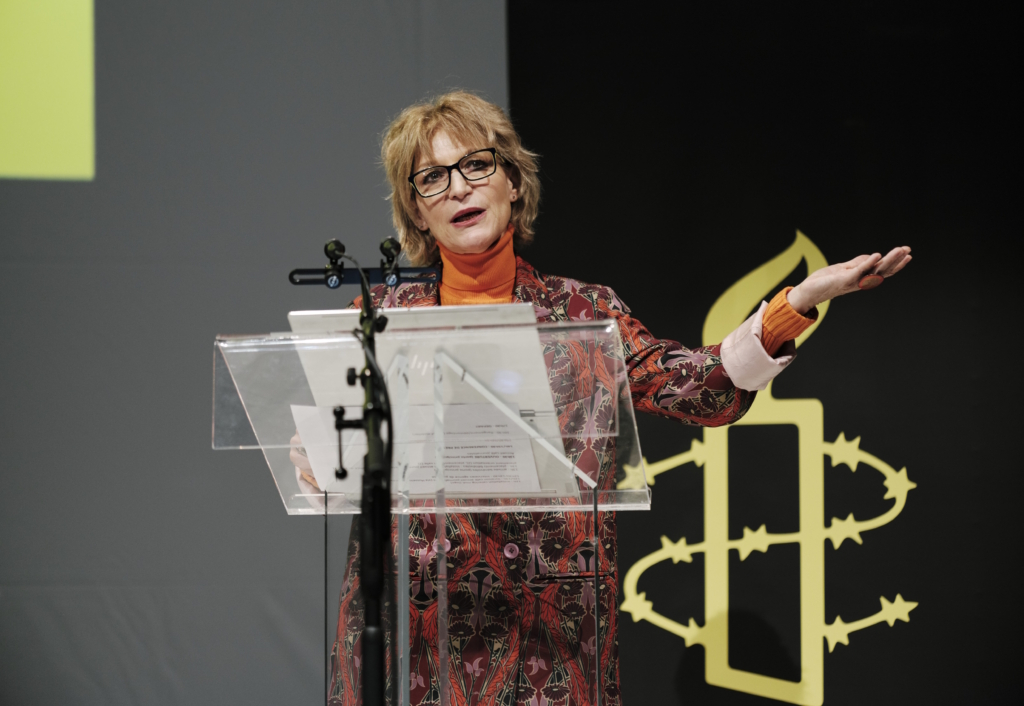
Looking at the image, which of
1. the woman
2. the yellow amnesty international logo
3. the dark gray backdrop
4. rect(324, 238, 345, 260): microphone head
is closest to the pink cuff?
the woman

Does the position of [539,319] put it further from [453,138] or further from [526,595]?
[526,595]

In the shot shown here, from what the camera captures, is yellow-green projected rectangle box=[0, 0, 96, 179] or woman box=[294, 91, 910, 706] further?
yellow-green projected rectangle box=[0, 0, 96, 179]

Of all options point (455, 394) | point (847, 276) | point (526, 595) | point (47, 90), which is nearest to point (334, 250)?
point (455, 394)

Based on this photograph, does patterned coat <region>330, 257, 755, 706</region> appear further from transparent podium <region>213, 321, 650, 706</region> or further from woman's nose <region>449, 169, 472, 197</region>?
woman's nose <region>449, 169, 472, 197</region>

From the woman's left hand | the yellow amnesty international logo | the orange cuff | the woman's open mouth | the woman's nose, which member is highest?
the woman's nose

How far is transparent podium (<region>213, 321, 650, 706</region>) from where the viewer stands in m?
0.99

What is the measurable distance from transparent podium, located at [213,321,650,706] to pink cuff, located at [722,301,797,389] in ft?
1.34

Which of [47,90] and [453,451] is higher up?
[47,90]

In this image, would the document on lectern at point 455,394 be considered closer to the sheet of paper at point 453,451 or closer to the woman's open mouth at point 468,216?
the sheet of paper at point 453,451

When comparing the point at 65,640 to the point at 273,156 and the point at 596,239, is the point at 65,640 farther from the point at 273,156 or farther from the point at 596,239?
the point at 596,239

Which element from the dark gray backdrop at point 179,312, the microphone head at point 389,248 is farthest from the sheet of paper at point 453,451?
the dark gray backdrop at point 179,312

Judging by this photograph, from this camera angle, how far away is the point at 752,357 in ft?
4.63

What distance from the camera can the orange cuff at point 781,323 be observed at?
4.47 feet

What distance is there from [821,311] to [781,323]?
1.25 meters
